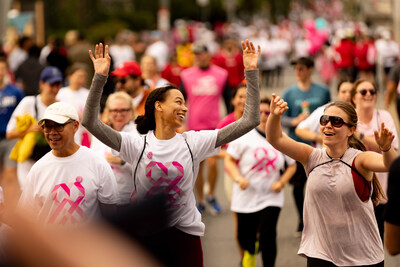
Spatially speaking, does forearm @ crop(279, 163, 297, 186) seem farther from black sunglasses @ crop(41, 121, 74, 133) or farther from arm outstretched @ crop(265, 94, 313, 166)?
black sunglasses @ crop(41, 121, 74, 133)

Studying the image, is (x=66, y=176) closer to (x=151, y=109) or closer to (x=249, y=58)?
(x=151, y=109)

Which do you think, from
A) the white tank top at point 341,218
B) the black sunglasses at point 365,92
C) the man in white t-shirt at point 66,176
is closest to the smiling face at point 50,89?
the man in white t-shirt at point 66,176

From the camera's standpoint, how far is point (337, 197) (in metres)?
4.38

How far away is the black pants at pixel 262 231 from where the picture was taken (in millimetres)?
6516

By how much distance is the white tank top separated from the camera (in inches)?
173

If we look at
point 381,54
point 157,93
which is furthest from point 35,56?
point 381,54

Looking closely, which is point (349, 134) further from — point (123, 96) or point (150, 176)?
point (123, 96)

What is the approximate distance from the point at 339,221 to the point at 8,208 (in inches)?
133

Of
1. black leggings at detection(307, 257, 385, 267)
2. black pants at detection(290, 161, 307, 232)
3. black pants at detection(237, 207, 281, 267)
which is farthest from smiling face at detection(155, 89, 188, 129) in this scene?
black pants at detection(290, 161, 307, 232)

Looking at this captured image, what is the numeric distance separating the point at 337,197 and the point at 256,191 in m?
2.20

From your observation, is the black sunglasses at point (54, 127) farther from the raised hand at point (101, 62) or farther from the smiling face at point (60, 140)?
the raised hand at point (101, 62)

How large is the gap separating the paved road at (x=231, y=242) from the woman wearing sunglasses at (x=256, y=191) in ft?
2.97

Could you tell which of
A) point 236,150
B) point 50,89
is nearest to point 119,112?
point 236,150

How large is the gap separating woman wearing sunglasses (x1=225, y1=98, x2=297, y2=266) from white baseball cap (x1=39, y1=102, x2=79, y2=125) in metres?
2.12
